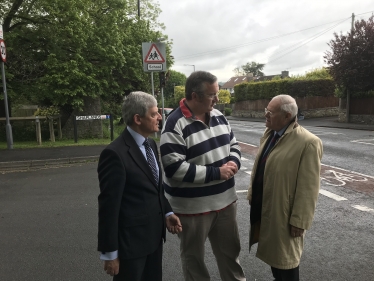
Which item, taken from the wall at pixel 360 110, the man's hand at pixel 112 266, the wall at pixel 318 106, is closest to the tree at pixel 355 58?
the wall at pixel 360 110

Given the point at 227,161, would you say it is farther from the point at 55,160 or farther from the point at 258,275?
the point at 55,160

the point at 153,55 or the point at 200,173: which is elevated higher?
the point at 153,55

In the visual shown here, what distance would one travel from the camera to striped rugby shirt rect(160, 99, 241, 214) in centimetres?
232

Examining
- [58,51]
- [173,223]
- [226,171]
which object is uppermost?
[58,51]

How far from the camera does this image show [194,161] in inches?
95.6

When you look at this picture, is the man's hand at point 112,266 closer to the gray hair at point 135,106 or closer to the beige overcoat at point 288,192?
the gray hair at point 135,106

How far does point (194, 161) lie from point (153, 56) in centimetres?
870

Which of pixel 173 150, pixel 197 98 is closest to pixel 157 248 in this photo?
pixel 173 150

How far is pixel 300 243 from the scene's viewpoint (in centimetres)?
259

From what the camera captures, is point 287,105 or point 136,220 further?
point 287,105

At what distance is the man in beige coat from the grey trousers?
262 mm

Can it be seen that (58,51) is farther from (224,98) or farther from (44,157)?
(224,98)

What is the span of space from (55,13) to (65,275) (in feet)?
35.7

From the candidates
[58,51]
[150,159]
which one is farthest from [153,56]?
[150,159]
